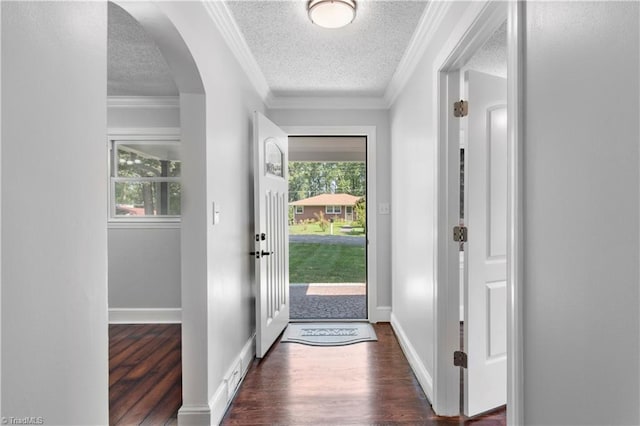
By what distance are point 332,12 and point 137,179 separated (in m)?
2.86

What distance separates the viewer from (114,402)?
2.27 metres

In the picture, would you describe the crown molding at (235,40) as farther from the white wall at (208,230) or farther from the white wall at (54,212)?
the white wall at (54,212)

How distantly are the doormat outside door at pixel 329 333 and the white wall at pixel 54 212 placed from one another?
2.34 meters

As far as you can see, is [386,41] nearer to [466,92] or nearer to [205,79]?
[466,92]

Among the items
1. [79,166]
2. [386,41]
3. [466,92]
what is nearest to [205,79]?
[79,166]

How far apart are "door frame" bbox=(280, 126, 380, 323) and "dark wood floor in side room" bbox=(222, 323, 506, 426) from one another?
743 millimetres

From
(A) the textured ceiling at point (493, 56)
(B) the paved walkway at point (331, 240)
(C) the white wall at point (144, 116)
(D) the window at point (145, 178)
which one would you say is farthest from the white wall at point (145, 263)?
(B) the paved walkway at point (331, 240)

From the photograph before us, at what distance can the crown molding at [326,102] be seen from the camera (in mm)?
3746

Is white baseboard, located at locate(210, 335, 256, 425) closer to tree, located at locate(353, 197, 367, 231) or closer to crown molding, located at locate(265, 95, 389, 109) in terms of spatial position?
crown molding, located at locate(265, 95, 389, 109)

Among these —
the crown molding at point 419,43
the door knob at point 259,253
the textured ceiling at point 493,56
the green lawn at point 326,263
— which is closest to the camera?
the crown molding at point 419,43

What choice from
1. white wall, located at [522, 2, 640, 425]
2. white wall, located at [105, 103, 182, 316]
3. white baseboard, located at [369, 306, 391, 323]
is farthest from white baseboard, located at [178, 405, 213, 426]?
white baseboard, located at [369, 306, 391, 323]

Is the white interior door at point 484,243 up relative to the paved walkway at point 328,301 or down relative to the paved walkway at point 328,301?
up

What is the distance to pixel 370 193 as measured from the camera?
3879 millimetres

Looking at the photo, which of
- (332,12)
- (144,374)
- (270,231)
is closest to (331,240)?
(270,231)
